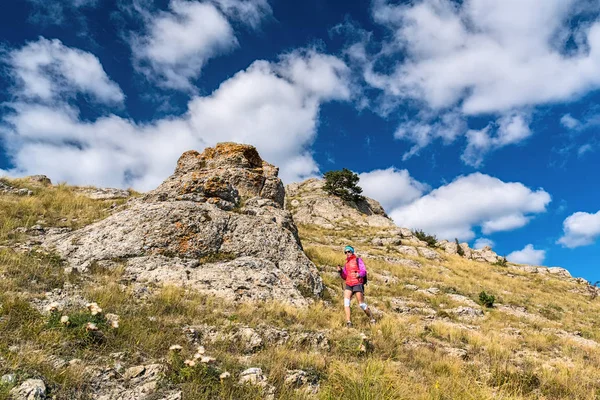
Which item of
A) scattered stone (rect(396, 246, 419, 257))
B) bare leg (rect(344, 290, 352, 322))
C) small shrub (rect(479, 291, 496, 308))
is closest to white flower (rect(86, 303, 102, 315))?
bare leg (rect(344, 290, 352, 322))

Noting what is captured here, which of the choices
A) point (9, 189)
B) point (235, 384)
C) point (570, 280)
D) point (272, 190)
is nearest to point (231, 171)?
point (272, 190)

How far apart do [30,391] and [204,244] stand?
24.4ft

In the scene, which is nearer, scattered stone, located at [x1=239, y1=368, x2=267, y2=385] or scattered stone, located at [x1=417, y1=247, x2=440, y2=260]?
scattered stone, located at [x1=239, y1=368, x2=267, y2=385]

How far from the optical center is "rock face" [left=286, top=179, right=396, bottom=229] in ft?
147

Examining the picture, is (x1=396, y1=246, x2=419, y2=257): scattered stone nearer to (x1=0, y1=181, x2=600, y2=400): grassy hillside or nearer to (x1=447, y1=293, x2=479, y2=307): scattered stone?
(x1=447, y1=293, x2=479, y2=307): scattered stone

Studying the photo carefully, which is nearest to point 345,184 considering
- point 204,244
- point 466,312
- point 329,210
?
point 329,210

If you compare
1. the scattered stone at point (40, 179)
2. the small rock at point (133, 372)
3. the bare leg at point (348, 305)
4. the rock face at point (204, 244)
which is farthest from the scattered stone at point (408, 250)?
the small rock at point (133, 372)

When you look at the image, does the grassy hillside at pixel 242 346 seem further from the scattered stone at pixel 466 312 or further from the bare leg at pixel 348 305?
the scattered stone at pixel 466 312

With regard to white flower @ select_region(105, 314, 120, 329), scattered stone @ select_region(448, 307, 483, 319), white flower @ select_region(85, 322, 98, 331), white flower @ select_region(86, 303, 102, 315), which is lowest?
white flower @ select_region(85, 322, 98, 331)

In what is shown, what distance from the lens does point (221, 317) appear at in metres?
7.11

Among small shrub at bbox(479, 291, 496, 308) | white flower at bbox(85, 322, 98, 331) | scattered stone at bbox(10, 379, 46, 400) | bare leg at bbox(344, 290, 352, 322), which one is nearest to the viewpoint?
scattered stone at bbox(10, 379, 46, 400)

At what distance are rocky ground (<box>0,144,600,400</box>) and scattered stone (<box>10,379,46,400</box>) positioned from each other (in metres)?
0.02

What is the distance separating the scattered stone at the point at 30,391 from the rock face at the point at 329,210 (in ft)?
127

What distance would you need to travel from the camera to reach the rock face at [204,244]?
9273mm
